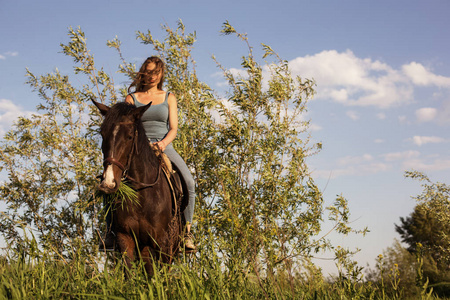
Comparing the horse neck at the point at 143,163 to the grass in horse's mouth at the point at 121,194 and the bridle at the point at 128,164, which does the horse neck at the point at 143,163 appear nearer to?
the bridle at the point at 128,164

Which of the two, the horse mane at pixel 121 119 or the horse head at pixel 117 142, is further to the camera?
the horse mane at pixel 121 119

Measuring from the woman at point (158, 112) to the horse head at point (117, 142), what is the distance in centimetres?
97

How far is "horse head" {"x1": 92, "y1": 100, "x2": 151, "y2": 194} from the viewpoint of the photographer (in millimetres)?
5078

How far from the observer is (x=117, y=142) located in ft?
17.4

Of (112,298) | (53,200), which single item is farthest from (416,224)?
(112,298)

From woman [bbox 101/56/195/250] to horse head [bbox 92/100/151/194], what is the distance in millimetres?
974

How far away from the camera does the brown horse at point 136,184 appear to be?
5328mm

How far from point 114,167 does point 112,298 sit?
2291mm

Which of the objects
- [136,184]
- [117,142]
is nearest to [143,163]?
[136,184]

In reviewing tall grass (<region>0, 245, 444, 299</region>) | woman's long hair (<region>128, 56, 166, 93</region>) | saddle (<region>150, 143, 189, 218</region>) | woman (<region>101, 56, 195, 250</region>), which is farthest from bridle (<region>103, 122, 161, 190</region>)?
woman's long hair (<region>128, 56, 166, 93</region>)

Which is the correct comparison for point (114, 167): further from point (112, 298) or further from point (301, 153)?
point (301, 153)

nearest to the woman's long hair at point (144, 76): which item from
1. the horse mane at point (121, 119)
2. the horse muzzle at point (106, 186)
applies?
the horse mane at point (121, 119)

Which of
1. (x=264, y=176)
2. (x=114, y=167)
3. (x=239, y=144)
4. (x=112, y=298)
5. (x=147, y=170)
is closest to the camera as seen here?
(x=112, y=298)

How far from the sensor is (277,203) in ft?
30.2
